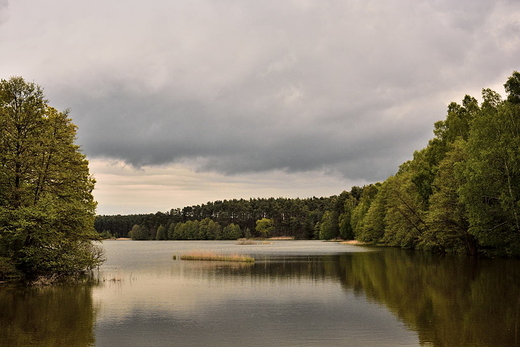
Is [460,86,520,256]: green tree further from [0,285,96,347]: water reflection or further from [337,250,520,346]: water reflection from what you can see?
[0,285,96,347]: water reflection

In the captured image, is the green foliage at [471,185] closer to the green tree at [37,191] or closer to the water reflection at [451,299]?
the water reflection at [451,299]

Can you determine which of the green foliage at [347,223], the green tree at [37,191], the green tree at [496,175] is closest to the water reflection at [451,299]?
the green tree at [496,175]

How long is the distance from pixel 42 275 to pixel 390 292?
24.8m

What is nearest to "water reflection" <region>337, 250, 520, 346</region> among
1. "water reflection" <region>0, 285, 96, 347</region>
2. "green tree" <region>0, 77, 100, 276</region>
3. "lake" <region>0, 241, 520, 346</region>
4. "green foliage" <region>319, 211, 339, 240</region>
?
"lake" <region>0, 241, 520, 346</region>

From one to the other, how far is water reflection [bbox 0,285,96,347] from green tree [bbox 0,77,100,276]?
4.67 metres

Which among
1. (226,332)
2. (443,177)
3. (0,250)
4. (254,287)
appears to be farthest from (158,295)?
(443,177)

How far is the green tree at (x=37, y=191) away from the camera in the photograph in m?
33.3

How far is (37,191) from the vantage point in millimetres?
35594

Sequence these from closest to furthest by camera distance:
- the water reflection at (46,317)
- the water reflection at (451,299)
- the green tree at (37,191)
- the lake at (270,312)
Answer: the water reflection at (46,317) < the lake at (270,312) < the water reflection at (451,299) < the green tree at (37,191)

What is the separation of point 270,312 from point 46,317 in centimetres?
987

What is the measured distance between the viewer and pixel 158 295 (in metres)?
27.9

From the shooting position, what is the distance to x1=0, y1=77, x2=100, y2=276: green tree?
109 ft

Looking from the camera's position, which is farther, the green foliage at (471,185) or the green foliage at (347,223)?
the green foliage at (347,223)

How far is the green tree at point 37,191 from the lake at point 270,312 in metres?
3.71
